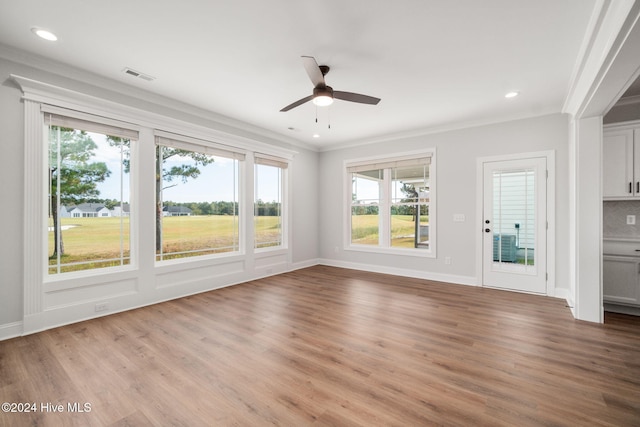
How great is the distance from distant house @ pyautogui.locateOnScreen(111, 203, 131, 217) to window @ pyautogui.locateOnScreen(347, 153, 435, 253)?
4238 millimetres

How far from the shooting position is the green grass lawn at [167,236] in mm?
3314

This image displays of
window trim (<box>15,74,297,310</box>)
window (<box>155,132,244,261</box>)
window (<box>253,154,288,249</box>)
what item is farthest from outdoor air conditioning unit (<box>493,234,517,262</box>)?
window trim (<box>15,74,297,310</box>)

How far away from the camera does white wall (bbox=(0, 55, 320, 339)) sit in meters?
2.75

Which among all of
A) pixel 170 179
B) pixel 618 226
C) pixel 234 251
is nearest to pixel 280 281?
pixel 234 251

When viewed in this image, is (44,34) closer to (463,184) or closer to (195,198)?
(195,198)

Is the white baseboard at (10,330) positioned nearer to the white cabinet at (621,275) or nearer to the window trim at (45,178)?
the window trim at (45,178)

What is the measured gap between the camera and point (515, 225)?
441 cm

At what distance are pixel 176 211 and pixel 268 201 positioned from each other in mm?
1839

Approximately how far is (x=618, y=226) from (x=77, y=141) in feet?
22.9

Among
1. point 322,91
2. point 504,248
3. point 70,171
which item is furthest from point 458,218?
point 70,171

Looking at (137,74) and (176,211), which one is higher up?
(137,74)

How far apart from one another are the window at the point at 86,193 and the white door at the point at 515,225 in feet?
18.0

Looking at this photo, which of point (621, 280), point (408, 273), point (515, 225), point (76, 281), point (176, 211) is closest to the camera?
point (76, 281)

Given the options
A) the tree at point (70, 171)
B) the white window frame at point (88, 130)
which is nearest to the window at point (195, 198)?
the white window frame at point (88, 130)
